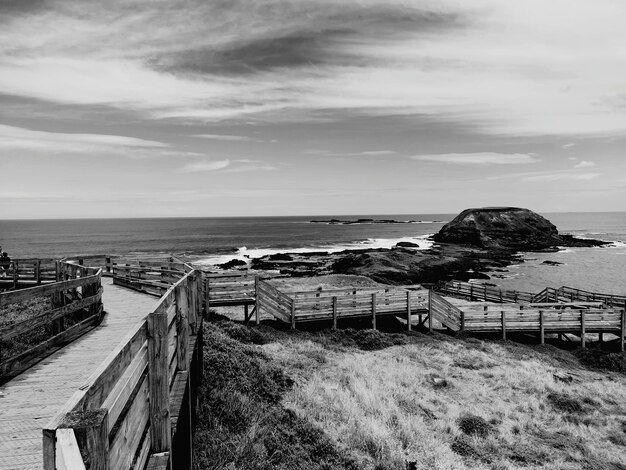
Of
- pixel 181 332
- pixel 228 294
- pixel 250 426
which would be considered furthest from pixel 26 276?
pixel 181 332

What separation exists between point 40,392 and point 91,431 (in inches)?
217

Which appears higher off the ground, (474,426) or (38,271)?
(38,271)

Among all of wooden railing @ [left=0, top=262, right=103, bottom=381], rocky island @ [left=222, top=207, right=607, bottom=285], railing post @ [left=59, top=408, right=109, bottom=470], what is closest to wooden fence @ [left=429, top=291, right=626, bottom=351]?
wooden railing @ [left=0, top=262, right=103, bottom=381]

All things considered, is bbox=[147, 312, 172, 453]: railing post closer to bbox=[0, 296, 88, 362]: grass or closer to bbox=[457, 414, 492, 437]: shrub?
bbox=[0, 296, 88, 362]: grass

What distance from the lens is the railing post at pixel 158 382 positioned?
12.5 ft

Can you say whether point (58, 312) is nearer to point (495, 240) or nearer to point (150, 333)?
point (150, 333)

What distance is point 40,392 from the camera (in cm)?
647

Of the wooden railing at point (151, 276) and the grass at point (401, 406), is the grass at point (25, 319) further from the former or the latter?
the grass at point (401, 406)

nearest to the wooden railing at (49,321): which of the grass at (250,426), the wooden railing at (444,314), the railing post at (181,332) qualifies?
the grass at (250,426)

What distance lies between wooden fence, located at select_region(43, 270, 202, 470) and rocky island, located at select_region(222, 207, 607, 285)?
40.1m

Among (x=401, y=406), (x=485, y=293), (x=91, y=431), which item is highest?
(x=91, y=431)

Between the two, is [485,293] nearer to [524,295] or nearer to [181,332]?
[524,295]

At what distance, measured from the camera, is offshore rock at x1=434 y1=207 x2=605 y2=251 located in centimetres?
9219

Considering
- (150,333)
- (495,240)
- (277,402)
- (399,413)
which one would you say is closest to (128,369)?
(150,333)
